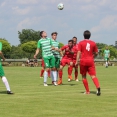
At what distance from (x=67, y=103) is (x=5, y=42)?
93.5 meters

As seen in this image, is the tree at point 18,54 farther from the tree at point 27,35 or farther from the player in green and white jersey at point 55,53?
the player in green and white jersey at point 55,53

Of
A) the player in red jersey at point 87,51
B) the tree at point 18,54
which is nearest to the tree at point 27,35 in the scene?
the tree at point 18,54

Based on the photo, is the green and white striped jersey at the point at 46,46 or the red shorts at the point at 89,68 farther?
the green and white striped jersey at the point at 46,46

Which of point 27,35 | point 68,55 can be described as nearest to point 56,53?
point 68,55

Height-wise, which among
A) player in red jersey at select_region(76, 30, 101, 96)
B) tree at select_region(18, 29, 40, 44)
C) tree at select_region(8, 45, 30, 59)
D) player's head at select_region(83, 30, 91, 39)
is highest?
tree at select_region(18, 29, 40, 44)

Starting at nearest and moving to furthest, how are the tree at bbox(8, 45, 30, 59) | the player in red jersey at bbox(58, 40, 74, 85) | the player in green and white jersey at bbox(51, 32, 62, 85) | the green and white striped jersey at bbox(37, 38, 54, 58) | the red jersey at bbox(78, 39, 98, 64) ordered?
1. the red jersey at bbox(78, 39, 98, 64)
2. the green and white striped jersey at bbox(37, 38, 54, 58)
3. the player in green and white jersey at bbox(51, 32, 62, 85)
4. the player in red jersey at bbox(58, 40, 74, 85)
5. the tree at bbox(8, 45, 30, 59)

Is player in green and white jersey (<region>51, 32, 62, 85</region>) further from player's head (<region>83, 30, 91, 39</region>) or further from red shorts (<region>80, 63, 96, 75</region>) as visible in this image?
player's head (<region>83, 30, 91, 39</region>)

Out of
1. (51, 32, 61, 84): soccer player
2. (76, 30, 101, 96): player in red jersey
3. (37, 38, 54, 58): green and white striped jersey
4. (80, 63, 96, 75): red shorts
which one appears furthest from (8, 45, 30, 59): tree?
Answer: (76, 30, 101, 96): player in red jersey

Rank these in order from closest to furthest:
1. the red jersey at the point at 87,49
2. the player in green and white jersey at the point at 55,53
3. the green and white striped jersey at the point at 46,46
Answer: the red jersey at the point at 87,49, the green and white striped jersey at the point at 46,46, the player in green and white jersey at the point at 55,53

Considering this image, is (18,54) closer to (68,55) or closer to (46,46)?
(68,55)

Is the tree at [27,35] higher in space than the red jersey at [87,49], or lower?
higher

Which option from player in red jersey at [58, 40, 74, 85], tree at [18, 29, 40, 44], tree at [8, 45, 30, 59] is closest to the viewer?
player in red jersey at [58, 40, 74, 85]

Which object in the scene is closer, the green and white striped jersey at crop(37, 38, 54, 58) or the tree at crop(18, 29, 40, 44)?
the green and white striped jersey at crop(37, 38, 54, 58)

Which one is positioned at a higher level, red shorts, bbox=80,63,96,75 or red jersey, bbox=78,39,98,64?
red jersey, bbox=78,39,98,64
